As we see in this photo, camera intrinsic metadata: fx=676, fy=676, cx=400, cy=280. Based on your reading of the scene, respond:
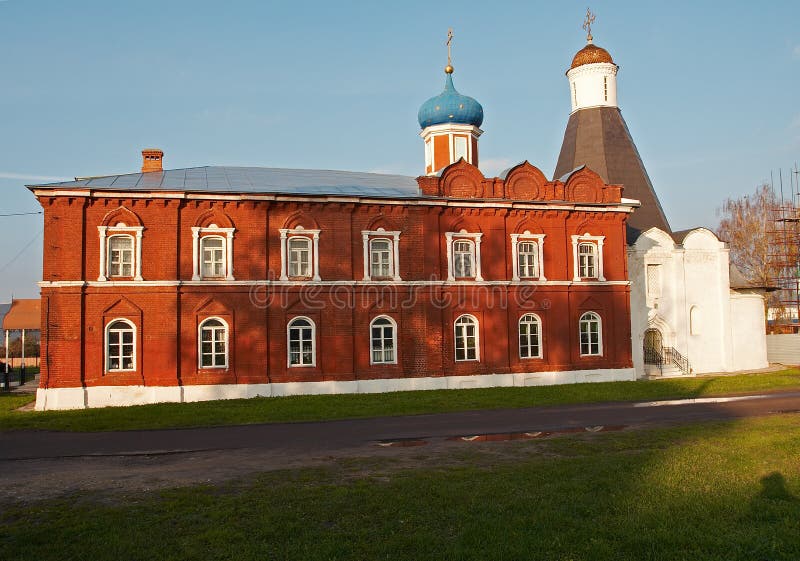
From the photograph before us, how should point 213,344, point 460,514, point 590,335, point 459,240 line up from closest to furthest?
point 460,514 → point 213,344 → point 459,240 → point 590,335

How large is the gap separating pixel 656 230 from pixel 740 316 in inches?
233

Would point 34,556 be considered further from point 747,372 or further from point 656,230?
point 747,372

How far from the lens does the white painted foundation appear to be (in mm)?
20312

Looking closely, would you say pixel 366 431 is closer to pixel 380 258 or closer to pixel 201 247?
pixel 380 258

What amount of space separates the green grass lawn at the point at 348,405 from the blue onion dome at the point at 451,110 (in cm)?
1249

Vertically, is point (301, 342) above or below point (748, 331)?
above

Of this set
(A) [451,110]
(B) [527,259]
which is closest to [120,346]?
(B) [527,259]

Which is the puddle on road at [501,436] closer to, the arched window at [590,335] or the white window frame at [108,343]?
the white window frame at [108,343]

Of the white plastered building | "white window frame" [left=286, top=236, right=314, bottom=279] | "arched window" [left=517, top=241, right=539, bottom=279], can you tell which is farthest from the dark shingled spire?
"white window frame" [left=286, top=236, right=314, bottom=279]

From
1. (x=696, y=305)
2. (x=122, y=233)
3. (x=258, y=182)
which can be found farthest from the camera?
(x=696, y=305)

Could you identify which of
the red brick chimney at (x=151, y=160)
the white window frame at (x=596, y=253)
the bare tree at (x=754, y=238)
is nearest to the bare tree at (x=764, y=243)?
the bare tree at (x=754, y=238)

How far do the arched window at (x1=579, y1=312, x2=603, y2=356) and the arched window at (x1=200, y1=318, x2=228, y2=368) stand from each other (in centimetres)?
1305

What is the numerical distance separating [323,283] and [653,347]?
15.1 metres

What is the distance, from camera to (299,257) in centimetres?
2262
